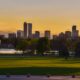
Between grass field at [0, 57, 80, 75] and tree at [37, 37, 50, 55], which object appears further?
tree at [37, 37, 50, 55]

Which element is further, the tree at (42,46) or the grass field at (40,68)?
the tree at (42,46)

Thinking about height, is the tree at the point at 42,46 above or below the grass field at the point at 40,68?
above

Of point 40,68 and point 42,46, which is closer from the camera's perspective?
point 40,68

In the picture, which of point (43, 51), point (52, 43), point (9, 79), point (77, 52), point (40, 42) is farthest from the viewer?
point (52, 43)

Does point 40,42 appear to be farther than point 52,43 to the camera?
No

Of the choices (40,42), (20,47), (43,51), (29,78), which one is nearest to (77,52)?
(43,51)

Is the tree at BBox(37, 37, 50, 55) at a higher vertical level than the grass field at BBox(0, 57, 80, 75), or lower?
higher

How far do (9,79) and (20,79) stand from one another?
0.75 meters

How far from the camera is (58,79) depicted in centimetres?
3086

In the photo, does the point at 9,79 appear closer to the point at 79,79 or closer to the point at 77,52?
the point at 79,79

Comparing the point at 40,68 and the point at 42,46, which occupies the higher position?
the point at 42,46

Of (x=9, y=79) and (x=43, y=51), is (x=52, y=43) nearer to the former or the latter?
(x=43, y=51)

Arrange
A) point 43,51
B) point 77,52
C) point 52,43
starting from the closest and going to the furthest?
point 77,52
point 43,51
point 52,43

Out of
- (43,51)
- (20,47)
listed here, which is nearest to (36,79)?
(43,51)
